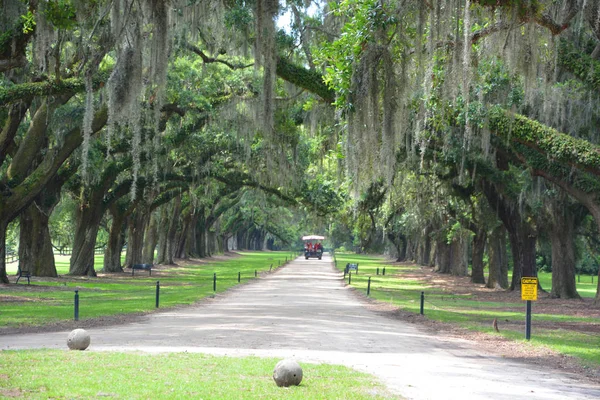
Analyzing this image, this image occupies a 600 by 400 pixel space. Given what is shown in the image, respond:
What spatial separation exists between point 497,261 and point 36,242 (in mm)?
21554

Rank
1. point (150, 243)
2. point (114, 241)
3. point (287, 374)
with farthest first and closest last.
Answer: point (150, 243) < point (114, 241) < point (287, 374)

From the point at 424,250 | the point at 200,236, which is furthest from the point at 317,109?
the point at 200,236

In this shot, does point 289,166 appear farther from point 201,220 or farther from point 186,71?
point 201,220

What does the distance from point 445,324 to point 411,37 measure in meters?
7.44

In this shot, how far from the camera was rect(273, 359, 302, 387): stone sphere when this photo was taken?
28.1ft

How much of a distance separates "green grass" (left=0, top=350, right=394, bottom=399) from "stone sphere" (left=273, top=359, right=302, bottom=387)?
0.37ft

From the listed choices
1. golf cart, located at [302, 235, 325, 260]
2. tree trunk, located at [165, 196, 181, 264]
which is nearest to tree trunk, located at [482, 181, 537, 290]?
tree trunk, located at [165, 196, 181, 264]

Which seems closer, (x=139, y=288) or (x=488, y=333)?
(x=488, y=333)

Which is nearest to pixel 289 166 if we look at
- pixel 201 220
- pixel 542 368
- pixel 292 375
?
pixel 542 368

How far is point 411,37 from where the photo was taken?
49.3 feet

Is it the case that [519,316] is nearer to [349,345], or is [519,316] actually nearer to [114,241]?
[349,345]

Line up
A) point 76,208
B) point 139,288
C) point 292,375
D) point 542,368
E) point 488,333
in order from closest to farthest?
1. point 292,375
2. point 542,368
3. point 488,333
4. point 139,288
5. point 76,208

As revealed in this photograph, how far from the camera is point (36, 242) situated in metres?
32.4

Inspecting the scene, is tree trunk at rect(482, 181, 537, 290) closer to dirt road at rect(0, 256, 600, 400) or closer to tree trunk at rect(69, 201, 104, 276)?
dirt road at rect(0, 256, 600, 400)
